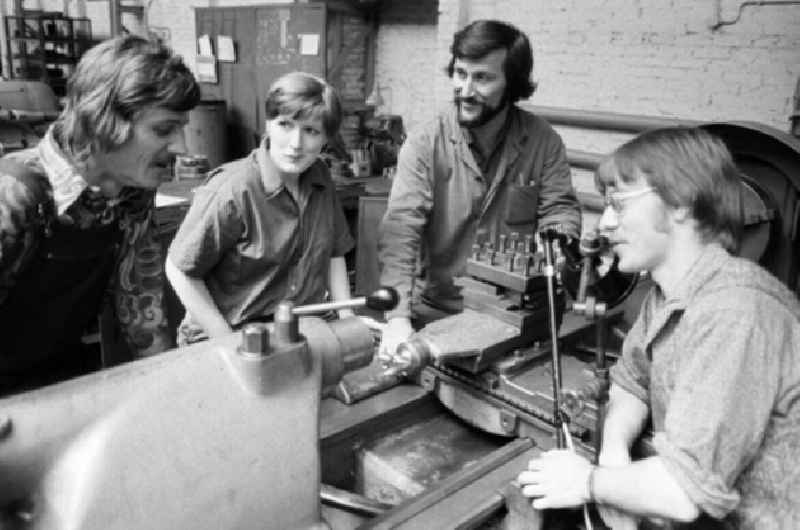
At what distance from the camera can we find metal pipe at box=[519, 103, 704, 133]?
143 inches

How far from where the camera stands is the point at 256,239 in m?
1.69

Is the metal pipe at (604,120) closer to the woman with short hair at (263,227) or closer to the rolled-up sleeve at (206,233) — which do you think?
the woman with short hair at (263,227)

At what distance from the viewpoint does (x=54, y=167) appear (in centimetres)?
119

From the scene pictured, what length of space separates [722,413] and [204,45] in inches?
261

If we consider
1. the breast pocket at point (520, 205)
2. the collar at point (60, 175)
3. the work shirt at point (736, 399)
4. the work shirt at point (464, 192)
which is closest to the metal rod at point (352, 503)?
the work shirt at point (736, 399)

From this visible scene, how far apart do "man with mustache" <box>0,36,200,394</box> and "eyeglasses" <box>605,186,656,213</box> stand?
33.2 inches

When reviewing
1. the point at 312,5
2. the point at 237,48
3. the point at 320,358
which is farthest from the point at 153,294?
the point at 237,48

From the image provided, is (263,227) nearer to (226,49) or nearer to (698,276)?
(698,276)

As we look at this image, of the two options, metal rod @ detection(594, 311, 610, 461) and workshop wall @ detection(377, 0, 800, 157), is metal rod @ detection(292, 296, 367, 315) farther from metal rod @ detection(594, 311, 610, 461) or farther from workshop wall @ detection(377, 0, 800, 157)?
workshop wall @ detection(377, 0, 800, 157)

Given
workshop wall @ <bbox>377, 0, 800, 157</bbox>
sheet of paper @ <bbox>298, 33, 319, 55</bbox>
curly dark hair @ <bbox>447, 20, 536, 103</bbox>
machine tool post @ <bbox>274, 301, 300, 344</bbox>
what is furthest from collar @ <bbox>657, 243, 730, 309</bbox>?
sheet of paper @ <bbox>298, 33, 319, 55</bbox>

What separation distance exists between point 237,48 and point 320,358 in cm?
598

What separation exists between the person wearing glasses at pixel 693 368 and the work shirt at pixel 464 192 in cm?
85

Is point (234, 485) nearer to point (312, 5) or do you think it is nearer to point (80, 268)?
point (80, 268)

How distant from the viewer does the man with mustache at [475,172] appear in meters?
2.05
